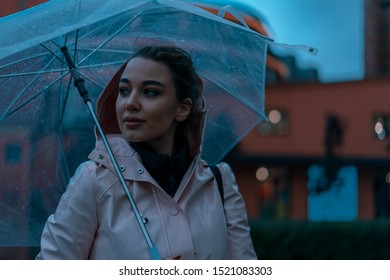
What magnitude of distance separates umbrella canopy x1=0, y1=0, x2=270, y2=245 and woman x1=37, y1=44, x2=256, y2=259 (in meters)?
0.31

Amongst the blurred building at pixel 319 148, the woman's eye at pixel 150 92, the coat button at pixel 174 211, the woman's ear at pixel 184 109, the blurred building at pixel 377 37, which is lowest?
the coat button at pixel 174 211

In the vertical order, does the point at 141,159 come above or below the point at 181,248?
above

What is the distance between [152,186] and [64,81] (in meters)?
0.76

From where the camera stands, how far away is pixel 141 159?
2.03 meters

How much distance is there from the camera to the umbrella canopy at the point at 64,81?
2420mm

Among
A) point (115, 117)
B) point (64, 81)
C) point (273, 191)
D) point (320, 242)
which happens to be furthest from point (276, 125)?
point (115, 117)

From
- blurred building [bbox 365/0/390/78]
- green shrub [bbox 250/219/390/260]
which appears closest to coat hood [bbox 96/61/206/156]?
green shrub [bbox 250/219/390/260]

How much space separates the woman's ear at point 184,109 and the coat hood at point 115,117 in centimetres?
5

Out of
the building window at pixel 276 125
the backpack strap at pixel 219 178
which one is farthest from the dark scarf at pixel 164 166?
the building window at pixel 276 125

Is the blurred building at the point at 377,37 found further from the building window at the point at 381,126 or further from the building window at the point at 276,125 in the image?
the building window at the point at 276,125

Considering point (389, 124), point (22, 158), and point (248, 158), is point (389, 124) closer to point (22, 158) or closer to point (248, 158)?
point (248, 158)

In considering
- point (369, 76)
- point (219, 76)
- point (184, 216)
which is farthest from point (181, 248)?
point (369, 76)
